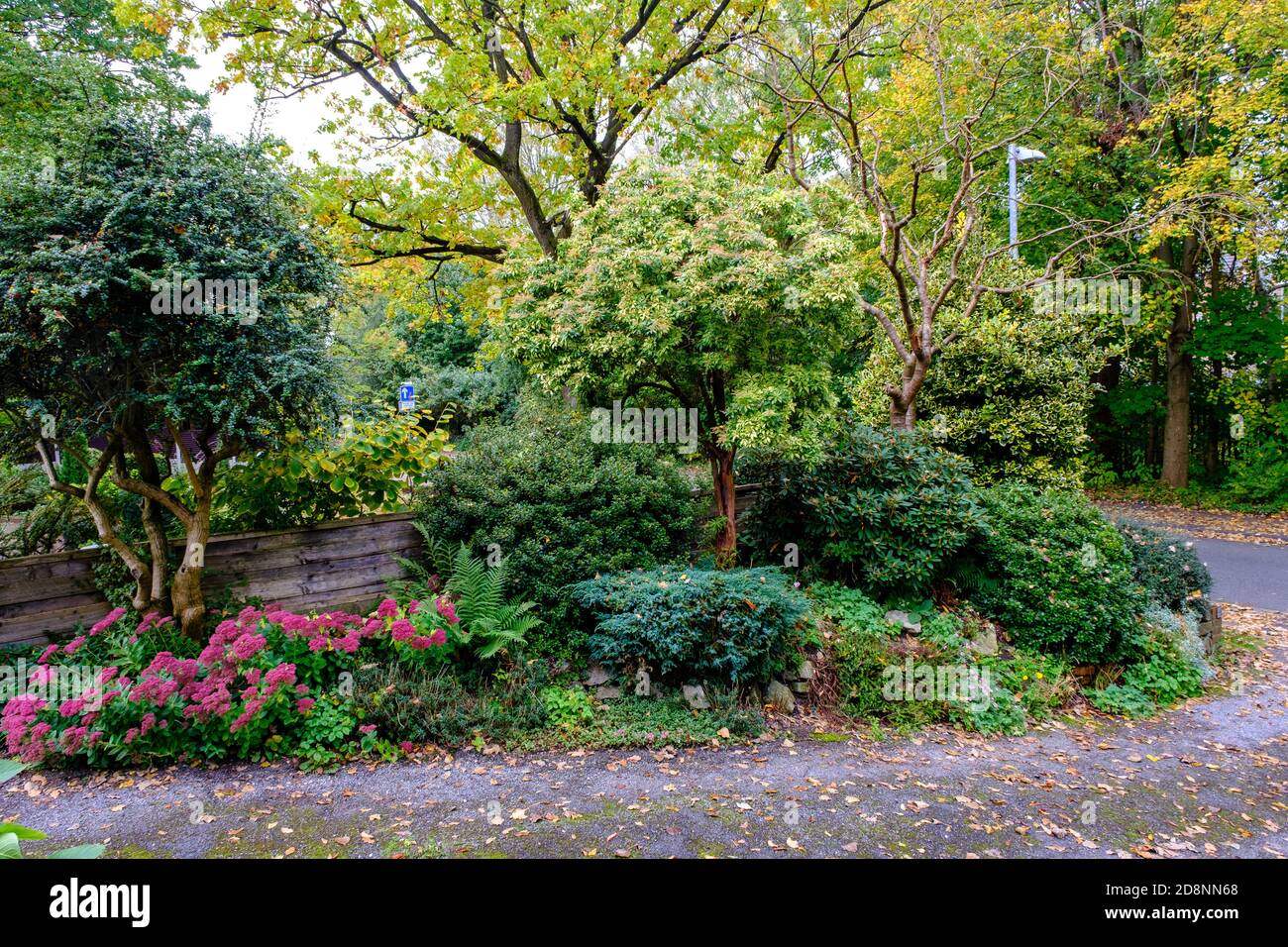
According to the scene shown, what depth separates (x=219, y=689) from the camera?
4.83 meters

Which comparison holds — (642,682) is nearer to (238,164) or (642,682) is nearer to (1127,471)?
(238,164)

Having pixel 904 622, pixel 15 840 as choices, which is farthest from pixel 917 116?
pixel 15 840

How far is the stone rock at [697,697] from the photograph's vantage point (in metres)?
5.80

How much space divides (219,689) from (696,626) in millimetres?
3498

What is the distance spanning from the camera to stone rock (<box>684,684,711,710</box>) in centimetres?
580

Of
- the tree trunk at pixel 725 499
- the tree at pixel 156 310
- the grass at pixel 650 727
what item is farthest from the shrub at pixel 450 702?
the tree trunk at pixel 725 499

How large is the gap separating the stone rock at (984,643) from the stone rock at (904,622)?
49 cm

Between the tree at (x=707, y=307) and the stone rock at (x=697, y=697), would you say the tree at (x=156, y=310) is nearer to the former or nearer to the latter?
the tree at (x=707, y=307)

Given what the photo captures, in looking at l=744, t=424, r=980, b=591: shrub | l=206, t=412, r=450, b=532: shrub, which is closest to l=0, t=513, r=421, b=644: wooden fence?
l=206, t=412, r=450, b=532: shrub

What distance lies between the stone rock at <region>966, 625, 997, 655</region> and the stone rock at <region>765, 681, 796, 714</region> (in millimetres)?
2042

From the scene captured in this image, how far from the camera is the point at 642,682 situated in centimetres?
587

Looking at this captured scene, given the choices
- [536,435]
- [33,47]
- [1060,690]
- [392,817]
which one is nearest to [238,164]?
[536,435]

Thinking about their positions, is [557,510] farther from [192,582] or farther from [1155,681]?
[1155,681]
